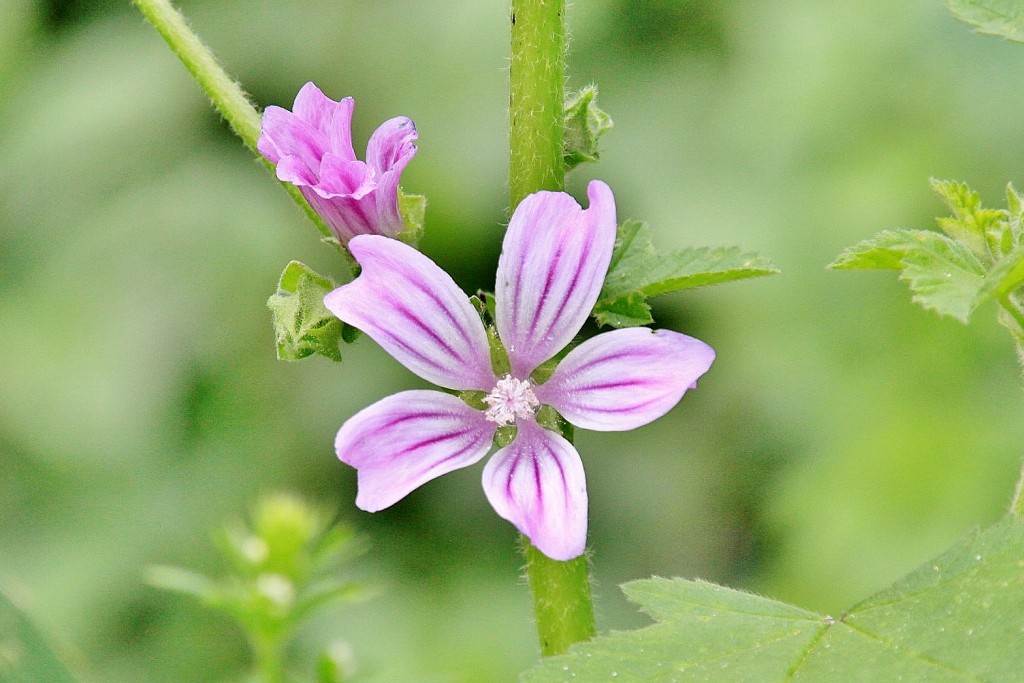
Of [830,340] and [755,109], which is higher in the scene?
[755,109]

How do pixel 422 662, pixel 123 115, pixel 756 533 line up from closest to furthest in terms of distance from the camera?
1. pixel 422 662
2. pixel 756 533
3. pixel 123 115

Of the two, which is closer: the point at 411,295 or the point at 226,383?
the point at 411,295

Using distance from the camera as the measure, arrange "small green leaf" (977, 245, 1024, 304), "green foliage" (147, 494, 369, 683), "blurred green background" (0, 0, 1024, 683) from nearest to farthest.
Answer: "small green leaf" (977, 245, 1024, 304), "green foliage" (147, 494, 369, 683), "blurred green background" (0, 0, 1024, 683)

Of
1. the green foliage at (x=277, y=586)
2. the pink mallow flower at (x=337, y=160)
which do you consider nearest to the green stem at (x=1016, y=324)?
the pink mallow flower at (x=337, y=160)

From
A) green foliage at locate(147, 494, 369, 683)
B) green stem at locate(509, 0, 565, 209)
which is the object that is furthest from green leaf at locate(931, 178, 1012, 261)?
green foliage at locate(147, 494, 369, 683)

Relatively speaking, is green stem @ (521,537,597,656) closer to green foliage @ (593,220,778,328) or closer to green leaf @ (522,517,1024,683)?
green leaf @ (522,517,1024,683)

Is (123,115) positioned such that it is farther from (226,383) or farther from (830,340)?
(830,340)

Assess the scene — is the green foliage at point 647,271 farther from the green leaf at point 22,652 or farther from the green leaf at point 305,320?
the green leaf at point 22,652

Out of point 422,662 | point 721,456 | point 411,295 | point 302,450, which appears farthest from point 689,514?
point 411,295
